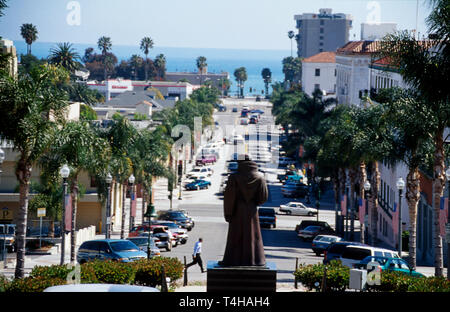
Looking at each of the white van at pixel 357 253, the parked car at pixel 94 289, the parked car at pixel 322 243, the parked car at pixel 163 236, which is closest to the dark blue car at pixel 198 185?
the parked car at pixel 163 236

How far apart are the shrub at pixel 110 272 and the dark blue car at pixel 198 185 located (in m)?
58.4

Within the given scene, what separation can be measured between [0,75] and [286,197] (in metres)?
54.0

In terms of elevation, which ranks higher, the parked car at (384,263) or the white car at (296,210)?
the parked car at (384,263)

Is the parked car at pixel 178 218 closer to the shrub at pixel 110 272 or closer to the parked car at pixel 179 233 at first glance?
the parked car at pixel 179 233

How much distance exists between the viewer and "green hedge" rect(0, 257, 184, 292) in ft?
71.6

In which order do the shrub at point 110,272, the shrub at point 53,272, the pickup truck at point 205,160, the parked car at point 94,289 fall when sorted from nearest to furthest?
the parked car at point 94,289 < the shrub at point 53,272 < the shrub at point 110,272 < the pickup truck at point 205,160

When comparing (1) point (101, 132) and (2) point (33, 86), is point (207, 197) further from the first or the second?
(2) point (33, 86)

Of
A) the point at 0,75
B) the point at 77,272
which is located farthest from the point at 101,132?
the point at 77,272

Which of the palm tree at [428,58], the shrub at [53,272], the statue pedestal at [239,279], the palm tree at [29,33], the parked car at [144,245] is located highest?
the palm tree at [29,33]

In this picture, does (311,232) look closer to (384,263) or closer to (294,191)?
(384,263)

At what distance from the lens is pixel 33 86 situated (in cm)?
3003

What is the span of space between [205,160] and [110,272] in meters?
79.4

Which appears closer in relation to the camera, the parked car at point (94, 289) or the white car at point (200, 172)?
the parked car at point (94, 289)

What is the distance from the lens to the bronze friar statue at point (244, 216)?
69.0ft
